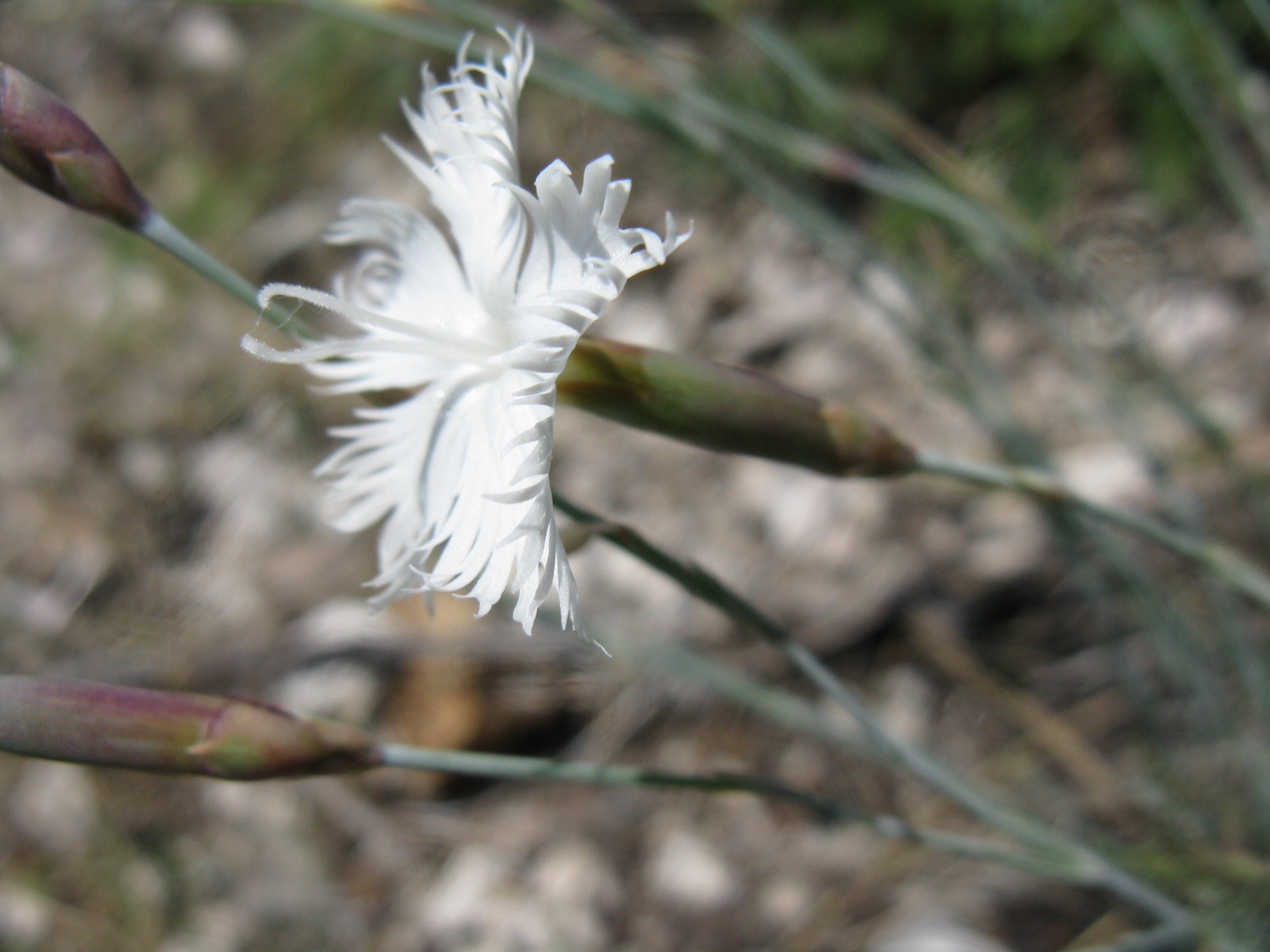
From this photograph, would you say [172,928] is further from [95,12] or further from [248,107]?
[95,12]

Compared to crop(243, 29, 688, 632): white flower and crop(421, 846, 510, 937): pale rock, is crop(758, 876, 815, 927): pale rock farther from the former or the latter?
crop(243, 29, 688, 632): white flower

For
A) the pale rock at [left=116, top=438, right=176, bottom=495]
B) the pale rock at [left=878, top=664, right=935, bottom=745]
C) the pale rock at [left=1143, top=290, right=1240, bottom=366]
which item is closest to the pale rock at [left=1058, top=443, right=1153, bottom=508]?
the pale rock at [left=1143, top=290, right=1240, bottom=366]

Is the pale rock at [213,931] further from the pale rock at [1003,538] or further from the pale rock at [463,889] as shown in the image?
the pale rock at [1003,538]

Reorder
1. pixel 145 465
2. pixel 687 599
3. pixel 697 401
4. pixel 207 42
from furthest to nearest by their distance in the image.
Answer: pixel 207 42 < pixel 145 465 < pixel 687 599 < pixel 697 401

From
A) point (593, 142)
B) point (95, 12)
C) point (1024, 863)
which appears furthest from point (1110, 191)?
point (95, 12)

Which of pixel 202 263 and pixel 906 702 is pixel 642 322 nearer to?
pixel 906 702

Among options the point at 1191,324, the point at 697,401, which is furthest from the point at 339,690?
the point at 1191,324

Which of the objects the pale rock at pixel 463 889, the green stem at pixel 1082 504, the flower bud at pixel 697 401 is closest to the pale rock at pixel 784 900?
the pale rock at pixel 463 889
